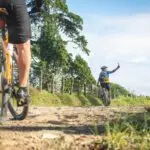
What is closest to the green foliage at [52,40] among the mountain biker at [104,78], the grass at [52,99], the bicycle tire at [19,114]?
the grass at [52,99]

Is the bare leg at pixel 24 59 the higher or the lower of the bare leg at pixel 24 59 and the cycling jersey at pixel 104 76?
the lower

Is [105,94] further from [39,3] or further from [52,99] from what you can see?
[39,3]

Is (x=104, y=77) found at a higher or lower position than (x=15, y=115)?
higher

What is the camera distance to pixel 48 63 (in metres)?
55.9

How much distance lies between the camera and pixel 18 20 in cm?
645

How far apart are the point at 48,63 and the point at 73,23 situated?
21.2ft

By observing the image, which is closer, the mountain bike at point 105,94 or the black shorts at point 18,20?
the black shorts at point 18,20

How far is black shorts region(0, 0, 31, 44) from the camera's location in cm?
643

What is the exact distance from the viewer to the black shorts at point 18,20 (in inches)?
253

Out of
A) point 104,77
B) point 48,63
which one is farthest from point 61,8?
point 104,77

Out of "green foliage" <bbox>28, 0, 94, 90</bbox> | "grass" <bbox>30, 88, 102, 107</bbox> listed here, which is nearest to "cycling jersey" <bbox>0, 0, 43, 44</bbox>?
"grass" <bbox>30, 88, 102, 107</bbox>

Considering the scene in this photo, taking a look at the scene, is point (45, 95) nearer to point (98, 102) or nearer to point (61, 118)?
point (98, 102)

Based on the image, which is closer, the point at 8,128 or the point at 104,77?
the point at 8,128

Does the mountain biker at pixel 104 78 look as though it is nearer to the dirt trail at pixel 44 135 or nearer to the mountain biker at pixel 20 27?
the dirt trail at pixel 44 135
